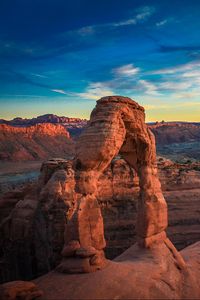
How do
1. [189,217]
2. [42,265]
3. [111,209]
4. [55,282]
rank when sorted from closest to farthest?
1. [55,282]
2. [42,265]
3. [111,209]
4. [189,217]

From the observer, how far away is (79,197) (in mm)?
11398

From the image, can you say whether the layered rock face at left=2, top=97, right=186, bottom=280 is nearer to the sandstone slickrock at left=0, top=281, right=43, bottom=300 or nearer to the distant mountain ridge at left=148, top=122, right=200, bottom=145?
the sandstone slickrock at left=0, top=281, right=43, bottom=300

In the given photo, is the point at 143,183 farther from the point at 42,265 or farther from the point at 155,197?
the point at 42,265

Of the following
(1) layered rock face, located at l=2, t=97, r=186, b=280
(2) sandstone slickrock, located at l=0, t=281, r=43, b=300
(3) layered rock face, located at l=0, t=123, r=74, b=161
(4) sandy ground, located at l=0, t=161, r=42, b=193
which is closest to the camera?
(2) sandstone slickrock, located at l=0, t=281, r=43, b=300

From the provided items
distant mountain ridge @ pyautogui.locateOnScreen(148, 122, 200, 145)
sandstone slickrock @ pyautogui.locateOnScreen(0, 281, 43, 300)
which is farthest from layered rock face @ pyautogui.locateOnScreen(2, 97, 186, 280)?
distant mountain ridge @ pyautogui.locateOnScreen(148, 122, 200, 145)

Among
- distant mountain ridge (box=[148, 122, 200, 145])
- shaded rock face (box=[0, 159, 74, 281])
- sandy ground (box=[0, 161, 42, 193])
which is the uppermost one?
distant mountain ridge (box=[148, 122, 200, 145])

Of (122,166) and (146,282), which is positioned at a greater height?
(122,166)

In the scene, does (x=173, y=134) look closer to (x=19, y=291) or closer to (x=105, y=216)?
(x=105, y=216)

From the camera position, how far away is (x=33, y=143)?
11081cm

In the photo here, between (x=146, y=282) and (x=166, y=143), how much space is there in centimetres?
13126

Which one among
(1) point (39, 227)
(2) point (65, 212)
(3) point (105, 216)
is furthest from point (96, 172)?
A: (3) point (105, 216)

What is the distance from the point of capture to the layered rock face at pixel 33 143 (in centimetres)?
9725

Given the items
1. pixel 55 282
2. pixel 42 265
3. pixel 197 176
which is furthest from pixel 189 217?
pixel 55 282

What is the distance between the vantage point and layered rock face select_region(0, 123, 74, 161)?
9725 centimetres
